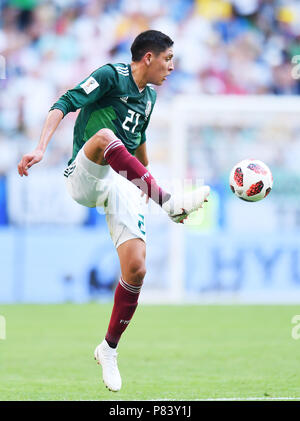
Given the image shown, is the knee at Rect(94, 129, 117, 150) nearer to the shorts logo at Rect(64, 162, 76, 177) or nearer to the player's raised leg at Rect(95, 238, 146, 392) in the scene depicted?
the shorts logo at Rect(64, 162, 76, 177)

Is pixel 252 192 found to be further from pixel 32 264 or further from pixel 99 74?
pixel 32 264

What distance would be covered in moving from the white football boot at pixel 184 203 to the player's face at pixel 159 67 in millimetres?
1091

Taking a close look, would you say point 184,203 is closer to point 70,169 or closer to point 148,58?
point 70,169

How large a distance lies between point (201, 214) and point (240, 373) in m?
5.55

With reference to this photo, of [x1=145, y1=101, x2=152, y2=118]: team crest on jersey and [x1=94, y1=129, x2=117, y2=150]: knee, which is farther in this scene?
[x1=145, y1=101, x2=152, y2=118]: team crest on jersey

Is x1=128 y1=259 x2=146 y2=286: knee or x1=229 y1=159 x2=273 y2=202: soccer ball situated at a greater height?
x1=229 y1=159 x2=273 y2=202: soccer ball

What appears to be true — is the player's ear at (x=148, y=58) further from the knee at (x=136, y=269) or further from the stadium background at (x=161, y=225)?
the stadium background at (x=161, y=225)

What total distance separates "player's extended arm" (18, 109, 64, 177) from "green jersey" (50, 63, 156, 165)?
0.96 ft

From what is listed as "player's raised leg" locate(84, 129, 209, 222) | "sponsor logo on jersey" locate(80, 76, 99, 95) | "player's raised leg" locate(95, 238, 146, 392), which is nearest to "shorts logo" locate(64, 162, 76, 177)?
"player's raised leg" locate(84, 129, 209, 222)

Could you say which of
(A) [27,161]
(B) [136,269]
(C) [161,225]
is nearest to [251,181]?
(B) [136,269]

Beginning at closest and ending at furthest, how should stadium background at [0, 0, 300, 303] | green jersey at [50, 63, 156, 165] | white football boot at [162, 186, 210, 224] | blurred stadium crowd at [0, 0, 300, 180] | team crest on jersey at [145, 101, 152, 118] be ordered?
white football boot at [162, 186, 210, 224], green jersey at [50, 63, 156, 165], team crest on jersey at [145, 101, 152, 118], stadium background at [0, 0, 300, 303], blurred stadium crowd at [0, 0, 300, 180]

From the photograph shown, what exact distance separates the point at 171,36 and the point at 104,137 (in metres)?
9.54

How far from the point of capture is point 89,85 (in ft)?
18.3

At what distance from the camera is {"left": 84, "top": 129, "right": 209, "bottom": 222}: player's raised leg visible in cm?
514
